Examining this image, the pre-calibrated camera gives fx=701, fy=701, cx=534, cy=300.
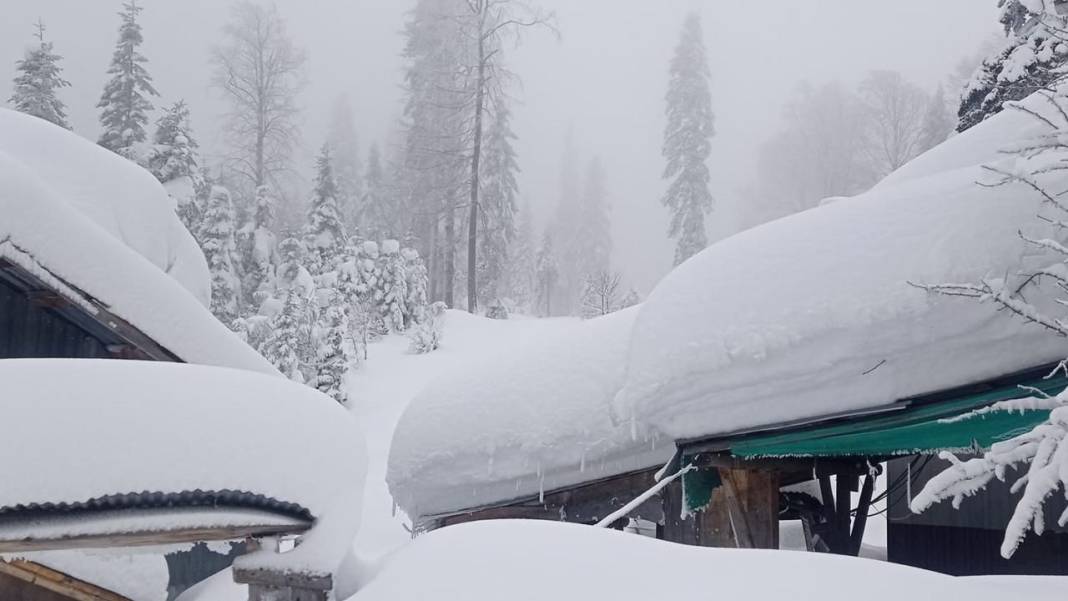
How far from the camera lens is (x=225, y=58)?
1167 inches

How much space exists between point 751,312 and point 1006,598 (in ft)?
7.32

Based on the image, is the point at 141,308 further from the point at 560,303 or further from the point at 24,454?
the point at 560,303

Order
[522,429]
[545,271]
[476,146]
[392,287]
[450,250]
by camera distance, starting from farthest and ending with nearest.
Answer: [545,271]
[450,250]
[476,146]
[392,287]
[522,429]

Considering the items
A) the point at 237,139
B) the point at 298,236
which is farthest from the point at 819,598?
the point at 237,139

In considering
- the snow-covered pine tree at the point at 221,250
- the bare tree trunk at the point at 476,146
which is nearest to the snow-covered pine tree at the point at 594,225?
the bare tree trunk at the point at 476,146

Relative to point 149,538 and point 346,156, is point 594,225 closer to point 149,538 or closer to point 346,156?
point 346,156

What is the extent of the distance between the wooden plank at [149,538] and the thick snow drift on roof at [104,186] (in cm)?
Result: 475

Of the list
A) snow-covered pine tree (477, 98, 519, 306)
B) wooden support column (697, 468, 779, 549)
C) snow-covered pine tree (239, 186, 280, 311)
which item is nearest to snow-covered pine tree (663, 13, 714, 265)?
snow-covered pine tree (477, 98, 519, 306)

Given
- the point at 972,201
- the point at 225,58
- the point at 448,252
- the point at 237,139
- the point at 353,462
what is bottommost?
the point at 353,462

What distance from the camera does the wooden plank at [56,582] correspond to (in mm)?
5375

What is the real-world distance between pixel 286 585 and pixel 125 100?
24606 mm

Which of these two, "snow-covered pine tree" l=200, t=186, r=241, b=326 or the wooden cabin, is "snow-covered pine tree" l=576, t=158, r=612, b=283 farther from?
the wooden cabin

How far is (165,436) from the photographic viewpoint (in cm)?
251

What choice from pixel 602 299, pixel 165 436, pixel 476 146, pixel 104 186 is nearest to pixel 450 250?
pixel 476 146
